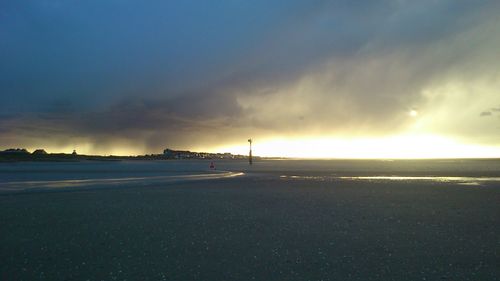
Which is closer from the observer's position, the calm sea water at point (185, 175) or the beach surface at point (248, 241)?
the beach surface at point (248, 241)

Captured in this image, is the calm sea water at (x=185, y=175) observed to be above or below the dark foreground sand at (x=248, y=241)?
above

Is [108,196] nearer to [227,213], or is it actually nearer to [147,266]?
[227,213]

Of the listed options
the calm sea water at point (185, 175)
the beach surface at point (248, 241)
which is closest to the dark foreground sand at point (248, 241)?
the beach surface at point (248, 241)

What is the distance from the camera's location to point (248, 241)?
12.7 metres

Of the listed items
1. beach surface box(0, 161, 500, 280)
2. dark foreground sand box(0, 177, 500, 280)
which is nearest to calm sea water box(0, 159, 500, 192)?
beach surface box(0, 161, 500, 280)

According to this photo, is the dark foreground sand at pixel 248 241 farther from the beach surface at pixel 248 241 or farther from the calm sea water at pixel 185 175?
the calm sea water at pixel 185 175

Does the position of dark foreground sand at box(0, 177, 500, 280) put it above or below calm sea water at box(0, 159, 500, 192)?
below

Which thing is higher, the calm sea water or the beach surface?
the calm sea water

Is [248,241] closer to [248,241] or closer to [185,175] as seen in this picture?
[248,241]

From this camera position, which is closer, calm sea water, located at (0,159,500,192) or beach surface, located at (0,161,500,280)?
beach surface, located at (0,161,500,280)

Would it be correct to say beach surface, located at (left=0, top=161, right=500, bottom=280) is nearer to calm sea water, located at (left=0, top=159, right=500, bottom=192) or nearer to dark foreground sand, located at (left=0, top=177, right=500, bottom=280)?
dark foreground sand, located at (left=0, top=177, right=500, bottom=280)

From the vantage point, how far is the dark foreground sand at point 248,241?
9.52m

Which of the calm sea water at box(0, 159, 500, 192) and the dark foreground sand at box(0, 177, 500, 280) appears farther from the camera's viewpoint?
the calm sea water at box(0, 159, 500, 192)

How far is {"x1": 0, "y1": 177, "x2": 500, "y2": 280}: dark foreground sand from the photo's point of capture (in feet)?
31.2
